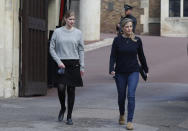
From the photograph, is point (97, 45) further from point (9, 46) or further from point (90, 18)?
point (9, 46)

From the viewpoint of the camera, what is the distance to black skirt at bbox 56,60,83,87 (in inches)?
360

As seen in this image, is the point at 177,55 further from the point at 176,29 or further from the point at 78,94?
the point at 176,29

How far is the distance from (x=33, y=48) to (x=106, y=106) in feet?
8.75

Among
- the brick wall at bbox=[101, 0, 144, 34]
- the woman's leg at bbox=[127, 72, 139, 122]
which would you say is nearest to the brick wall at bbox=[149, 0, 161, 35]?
the brick wall at bbox=[101, 0, 144, 34]

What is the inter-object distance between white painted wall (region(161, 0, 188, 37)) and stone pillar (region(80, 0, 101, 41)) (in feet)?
24.6

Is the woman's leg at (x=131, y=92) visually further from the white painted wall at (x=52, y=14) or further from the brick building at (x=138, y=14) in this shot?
the brick building at (x=138, y=14)

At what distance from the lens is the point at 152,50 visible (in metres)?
25.0

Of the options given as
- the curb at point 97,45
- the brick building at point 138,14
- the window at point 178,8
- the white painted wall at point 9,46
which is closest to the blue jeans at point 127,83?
the white painted wall at point 9,46

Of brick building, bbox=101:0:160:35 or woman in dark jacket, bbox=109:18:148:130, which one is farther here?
brick building, bbox=101:0:160:35

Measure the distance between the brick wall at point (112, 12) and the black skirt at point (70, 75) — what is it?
27.6 m

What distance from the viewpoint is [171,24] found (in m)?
35.2

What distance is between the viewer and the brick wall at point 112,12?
120ft

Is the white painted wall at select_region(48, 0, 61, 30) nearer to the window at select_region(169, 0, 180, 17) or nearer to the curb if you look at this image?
the curb

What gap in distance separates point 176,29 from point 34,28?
22494 millimetres
